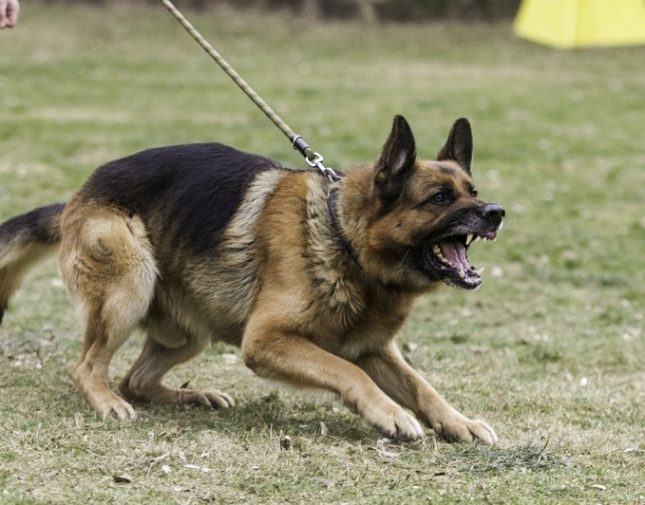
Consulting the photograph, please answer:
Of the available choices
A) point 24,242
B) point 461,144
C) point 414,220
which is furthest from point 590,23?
point 24,242

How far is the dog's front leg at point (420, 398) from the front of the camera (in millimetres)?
5785

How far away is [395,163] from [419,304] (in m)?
4.11

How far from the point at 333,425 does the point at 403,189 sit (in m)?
1.33

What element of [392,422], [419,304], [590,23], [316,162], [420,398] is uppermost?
[590,23]

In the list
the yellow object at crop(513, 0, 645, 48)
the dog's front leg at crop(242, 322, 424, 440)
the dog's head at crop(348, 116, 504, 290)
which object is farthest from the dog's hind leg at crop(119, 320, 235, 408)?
the yellow object at crop(513, 0, 645, 48)

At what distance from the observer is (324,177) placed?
6273mm

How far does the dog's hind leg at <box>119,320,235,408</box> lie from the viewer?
262 inches

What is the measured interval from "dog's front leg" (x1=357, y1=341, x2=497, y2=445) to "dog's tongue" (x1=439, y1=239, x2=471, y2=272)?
751mm

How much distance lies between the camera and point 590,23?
1208 cm

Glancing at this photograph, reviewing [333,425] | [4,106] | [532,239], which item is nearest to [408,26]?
[4,106]

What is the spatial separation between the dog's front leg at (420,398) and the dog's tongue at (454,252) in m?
0.75

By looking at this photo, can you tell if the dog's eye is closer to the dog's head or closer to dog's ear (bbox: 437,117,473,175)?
the dog's head

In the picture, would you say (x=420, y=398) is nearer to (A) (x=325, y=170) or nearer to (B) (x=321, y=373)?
(B) (x=321, y=373)

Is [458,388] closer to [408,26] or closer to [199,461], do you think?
[199,461]
